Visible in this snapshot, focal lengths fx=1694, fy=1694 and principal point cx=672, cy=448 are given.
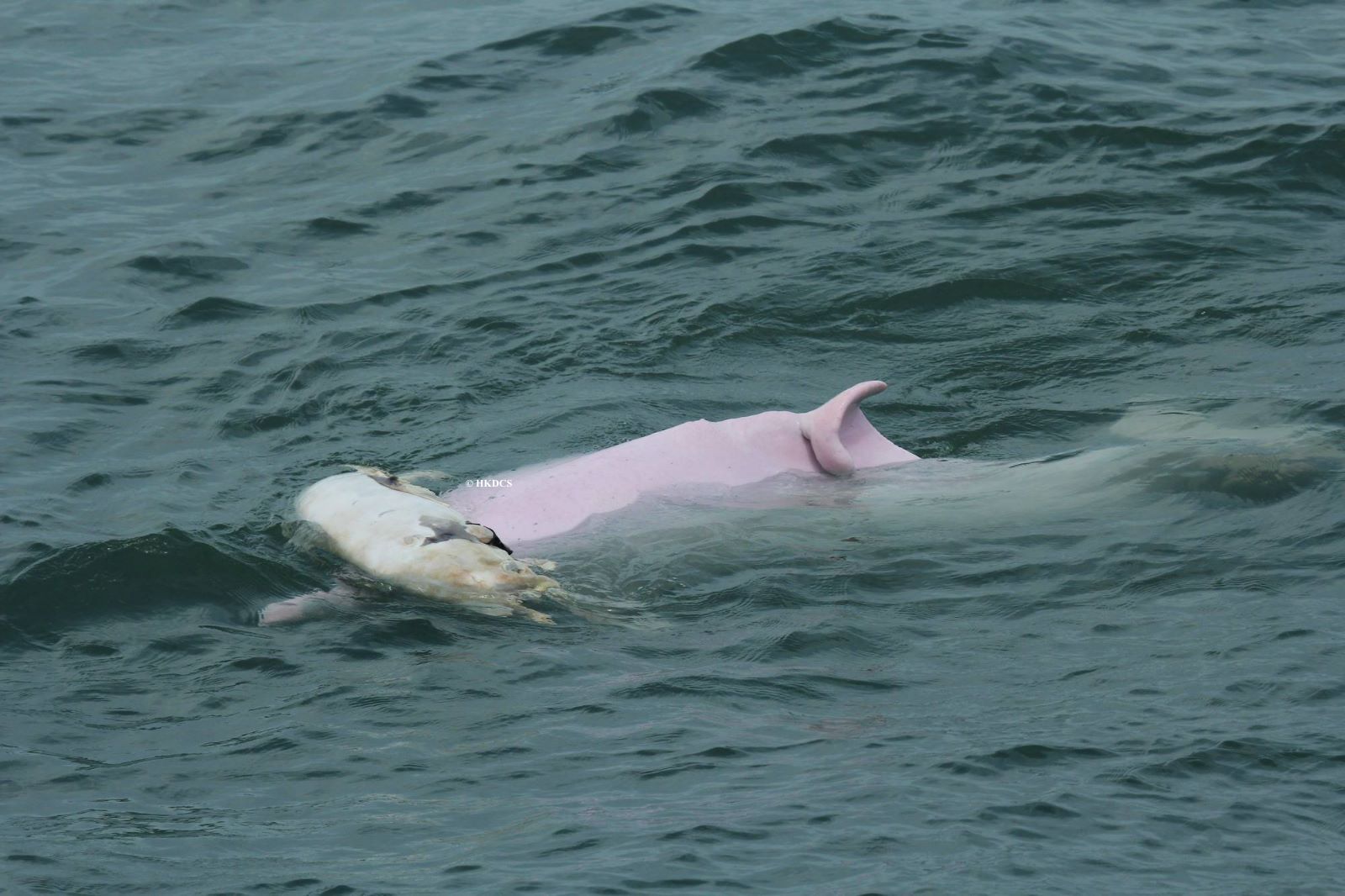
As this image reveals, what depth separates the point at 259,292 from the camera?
14500 mm

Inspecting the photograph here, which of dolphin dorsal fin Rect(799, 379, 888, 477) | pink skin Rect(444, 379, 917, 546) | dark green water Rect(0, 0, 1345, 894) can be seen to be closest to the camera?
dark green water Rect(0, 0, 1345, 894)

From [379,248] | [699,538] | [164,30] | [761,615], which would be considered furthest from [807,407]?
[164,30]

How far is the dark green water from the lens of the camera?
636 cm

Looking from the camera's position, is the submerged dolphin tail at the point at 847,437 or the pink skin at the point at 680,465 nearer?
the pink skin at the point at 680,465

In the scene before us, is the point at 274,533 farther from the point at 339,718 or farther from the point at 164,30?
the point at 164,30

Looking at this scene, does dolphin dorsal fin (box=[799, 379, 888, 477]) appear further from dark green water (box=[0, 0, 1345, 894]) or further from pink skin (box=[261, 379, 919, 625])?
dark green water (box=[0, 0, 1345, 894])

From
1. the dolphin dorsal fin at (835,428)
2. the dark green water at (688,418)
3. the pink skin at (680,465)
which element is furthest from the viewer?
the dolphin dorsal fin at (835,428)

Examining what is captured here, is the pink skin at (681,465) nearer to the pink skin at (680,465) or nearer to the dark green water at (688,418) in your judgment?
the pink skin at (680,465)

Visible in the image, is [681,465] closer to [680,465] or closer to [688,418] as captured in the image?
[680,465]

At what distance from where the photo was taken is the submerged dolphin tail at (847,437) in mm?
9750

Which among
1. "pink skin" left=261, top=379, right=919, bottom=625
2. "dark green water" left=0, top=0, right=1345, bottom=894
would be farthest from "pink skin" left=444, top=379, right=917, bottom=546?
"dark green water" left=0, top=0, right=1345, bottom=894

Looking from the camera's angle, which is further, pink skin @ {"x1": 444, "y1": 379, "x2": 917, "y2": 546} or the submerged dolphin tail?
the submerged dolphin tail

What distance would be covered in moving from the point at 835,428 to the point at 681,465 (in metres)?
0.91

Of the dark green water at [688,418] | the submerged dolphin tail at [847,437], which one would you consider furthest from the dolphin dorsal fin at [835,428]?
the dark green water at [688,418]
